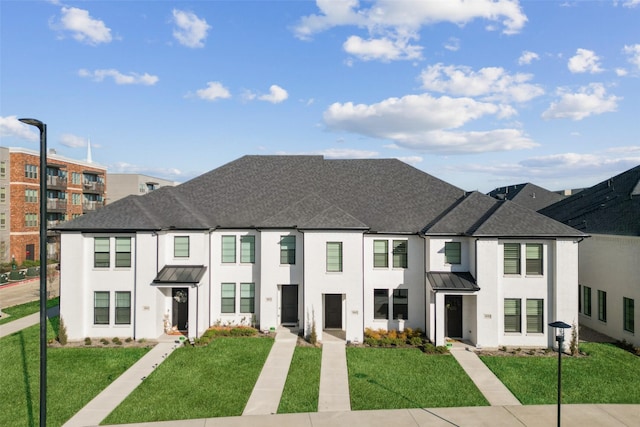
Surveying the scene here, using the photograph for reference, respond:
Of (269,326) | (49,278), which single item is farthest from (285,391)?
(49,278)

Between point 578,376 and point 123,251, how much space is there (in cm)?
2281

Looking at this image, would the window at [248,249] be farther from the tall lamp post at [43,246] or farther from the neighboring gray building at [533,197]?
the neighboring gray building at [533,197]

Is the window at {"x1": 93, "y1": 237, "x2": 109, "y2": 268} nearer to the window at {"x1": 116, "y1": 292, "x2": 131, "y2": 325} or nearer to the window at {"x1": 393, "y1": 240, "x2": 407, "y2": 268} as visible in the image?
the window at {"x1": 116, "y1": 292, "x2": 131, "y2": 325}

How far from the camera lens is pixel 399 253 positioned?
2292cm

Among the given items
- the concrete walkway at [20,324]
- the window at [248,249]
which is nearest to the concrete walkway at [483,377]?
the window at [248,249]

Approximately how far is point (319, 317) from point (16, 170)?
4741cm

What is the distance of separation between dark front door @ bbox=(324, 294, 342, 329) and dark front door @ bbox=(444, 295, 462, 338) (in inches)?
247

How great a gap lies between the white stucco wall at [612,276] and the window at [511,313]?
585cm

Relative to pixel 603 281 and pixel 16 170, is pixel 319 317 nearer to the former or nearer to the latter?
pixel 603 281

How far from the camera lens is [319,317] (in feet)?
69.2

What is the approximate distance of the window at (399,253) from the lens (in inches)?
899

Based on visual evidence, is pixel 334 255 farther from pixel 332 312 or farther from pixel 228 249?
pixel 228 249

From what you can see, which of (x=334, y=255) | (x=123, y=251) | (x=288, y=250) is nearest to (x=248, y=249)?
(x=288, y=250)

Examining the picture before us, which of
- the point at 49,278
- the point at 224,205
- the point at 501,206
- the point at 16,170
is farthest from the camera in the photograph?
the point at 16,170
